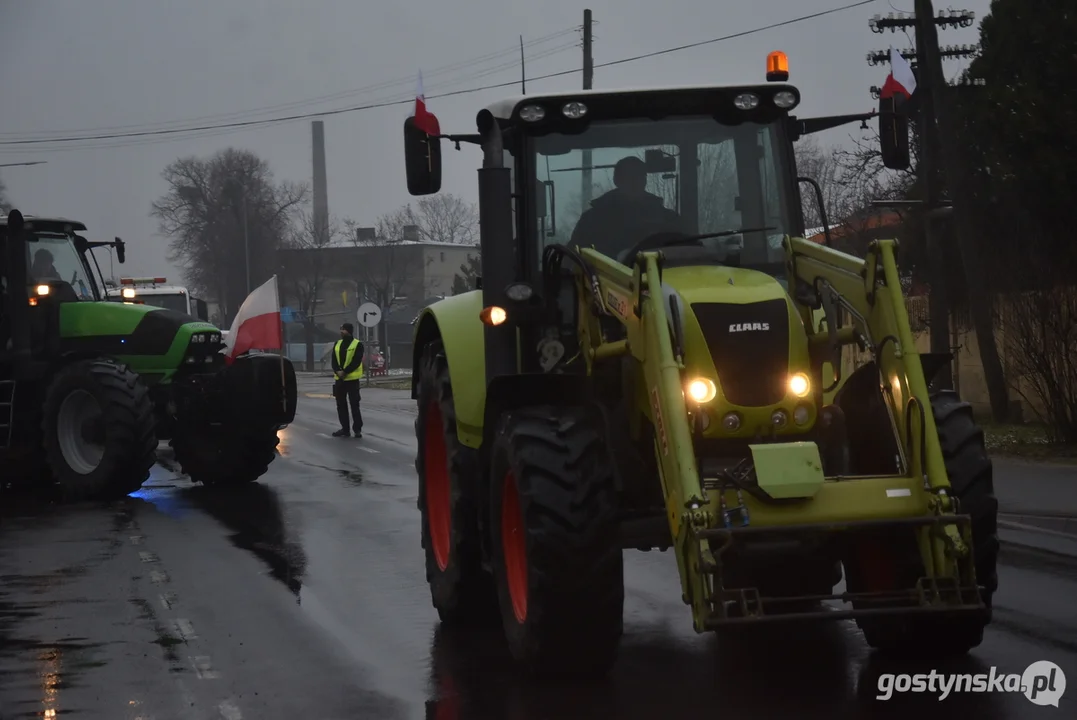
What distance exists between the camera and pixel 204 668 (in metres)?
8.30

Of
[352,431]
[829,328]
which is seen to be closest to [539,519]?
[829,328]

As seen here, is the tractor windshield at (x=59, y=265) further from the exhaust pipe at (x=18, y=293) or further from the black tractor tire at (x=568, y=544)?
the black tractor tire at (x=568, y=544)

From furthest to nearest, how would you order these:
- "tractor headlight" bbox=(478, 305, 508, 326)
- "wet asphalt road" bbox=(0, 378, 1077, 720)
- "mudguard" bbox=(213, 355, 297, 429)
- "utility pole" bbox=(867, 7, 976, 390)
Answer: "utility pole" bbox=(867, 7, 976, 390) < "mudguard" bbox=(213, 355, 297, 429) < "tractor headlight" bbox=(478, 305, 508, 326) < "wet asphalt road" bbox=(0, 378, 1077, 720)

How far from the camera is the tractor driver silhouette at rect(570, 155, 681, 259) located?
8719mm

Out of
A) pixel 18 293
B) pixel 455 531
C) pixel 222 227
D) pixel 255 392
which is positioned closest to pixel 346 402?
pixel 255 392

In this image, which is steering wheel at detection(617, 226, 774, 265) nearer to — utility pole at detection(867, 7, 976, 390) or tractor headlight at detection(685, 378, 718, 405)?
tractor headlight at detection(685, 378, 718, 405)

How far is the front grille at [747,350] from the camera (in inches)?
293

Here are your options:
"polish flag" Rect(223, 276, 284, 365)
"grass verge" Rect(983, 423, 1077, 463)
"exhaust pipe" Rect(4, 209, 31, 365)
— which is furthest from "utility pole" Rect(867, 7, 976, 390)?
"exhaust pipe" Rect(4, 209, 31, 365)

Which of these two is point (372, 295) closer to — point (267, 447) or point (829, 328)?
point (267, 447)

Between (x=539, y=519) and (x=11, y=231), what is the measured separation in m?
12.1

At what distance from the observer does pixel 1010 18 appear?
22.5m

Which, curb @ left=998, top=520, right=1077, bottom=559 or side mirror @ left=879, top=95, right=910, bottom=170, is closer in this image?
side mirror @ left=879, top=95, right=910, bottom=170

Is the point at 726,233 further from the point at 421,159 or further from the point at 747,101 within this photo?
the point at 421,159

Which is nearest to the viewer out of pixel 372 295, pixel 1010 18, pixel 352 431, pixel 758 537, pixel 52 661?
pixel 758 537
